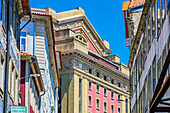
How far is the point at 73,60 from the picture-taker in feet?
304

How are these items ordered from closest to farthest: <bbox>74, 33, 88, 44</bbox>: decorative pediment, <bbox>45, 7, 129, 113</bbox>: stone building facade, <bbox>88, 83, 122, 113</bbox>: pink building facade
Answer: <bbox>45, 7, 129, 113</bbox>: stone building facade < <bbox>88, 83, 122, 113</bbox>: pink building facade < <bbox>74, 33, 88, 44</bbox>: decorative pediment

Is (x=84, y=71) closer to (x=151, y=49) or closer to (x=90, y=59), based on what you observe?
(x=90, y=59)

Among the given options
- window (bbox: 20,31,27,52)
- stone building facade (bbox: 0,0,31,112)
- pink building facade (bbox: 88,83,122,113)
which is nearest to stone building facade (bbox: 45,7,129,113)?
pink building facade (bbox: 88,83,122,113)

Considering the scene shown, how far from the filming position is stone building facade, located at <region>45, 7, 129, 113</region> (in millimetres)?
91938

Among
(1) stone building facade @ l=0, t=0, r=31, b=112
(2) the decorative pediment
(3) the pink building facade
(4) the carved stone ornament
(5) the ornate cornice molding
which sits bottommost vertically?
(1) stone building facade @ l=0, t=0, r=31, b=112

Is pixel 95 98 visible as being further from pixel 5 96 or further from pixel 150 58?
pixel 5 96

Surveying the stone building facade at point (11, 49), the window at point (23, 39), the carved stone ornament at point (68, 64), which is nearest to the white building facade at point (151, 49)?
the stone building facade at point (11, 49)

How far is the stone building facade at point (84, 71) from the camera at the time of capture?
9194 cm

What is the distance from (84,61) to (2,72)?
231 feet

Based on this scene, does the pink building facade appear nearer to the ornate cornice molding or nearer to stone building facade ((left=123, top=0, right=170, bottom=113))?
the ornate cornice molding

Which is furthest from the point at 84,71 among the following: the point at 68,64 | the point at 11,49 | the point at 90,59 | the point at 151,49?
the point at 11,49

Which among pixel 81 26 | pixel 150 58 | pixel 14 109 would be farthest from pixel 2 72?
pixel 81 26

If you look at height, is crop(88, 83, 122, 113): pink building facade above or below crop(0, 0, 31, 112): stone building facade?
above

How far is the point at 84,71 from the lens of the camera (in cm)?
9438
